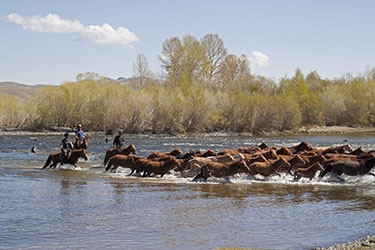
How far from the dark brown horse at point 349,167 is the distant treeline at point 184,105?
43.9 metres

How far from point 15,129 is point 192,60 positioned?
1041 inches

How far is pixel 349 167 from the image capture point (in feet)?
68.0

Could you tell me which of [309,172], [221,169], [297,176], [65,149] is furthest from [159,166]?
[309,172]

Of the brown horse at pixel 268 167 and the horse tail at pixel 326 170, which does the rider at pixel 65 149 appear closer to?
the brown horse at pixel 268 167

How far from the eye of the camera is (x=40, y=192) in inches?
691

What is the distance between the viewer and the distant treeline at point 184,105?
64.8 metres

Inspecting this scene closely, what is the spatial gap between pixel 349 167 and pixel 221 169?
466 cm

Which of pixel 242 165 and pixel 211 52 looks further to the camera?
pixel 211 52

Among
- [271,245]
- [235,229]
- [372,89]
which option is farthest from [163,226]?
[372,89]

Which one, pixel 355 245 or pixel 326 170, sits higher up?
pixel 326 170

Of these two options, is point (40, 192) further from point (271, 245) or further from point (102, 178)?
point (271, 245)

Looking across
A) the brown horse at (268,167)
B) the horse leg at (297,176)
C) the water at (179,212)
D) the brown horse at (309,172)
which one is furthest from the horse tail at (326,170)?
the brown horse at (268,167)

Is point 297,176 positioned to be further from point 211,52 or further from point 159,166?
point 211,52

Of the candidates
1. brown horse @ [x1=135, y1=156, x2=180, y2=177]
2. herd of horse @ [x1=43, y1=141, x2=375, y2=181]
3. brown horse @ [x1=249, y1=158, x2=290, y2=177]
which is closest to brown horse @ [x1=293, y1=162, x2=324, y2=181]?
herd of horse @ [x1=43, y1=141, x2=375, y2=181]
